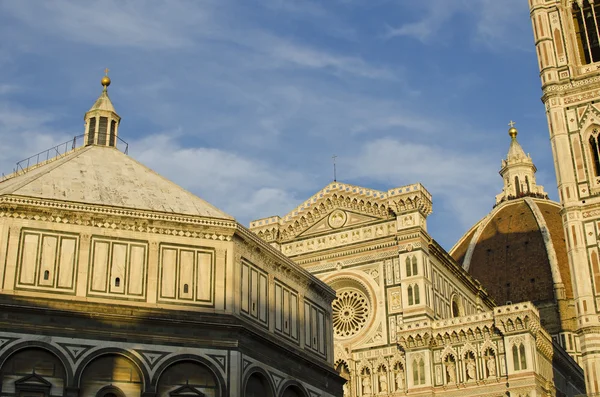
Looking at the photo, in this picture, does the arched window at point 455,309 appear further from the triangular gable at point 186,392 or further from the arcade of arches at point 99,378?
the triangular gable at point 186,392

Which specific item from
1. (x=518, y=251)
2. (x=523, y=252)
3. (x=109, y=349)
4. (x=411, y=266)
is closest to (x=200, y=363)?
(x=109, y=349)

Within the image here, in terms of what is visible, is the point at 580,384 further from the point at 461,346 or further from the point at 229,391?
the point at 229,391

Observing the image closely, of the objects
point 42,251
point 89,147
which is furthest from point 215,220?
point 89,147

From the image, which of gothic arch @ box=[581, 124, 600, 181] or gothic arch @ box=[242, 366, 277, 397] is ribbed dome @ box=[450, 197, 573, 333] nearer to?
gothic arch @ box=[581, 124, 600, 181]

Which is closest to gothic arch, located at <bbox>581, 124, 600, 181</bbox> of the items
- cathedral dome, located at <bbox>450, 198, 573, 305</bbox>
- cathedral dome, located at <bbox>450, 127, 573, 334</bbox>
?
cathedral dome, located at <bbox>450, 127, 573, 334</bbox>

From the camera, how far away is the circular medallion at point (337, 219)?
5291 cm

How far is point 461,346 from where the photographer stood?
151 ft

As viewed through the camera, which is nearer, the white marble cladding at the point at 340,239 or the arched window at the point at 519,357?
the arched window at the point at 519,357

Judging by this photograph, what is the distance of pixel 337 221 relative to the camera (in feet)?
174

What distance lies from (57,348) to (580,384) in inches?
1742

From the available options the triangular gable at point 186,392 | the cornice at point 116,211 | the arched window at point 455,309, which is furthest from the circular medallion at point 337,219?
the triangular gable at point 186,392

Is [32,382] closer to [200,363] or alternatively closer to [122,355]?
[122,355]

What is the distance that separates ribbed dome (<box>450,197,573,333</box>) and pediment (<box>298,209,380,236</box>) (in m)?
35.7

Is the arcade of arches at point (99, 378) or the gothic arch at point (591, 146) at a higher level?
the gothic arch at point (591, 146)
